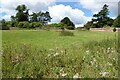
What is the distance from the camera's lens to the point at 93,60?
486 centimetres

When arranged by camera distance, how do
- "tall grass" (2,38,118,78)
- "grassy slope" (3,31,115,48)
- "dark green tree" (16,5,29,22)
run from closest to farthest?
1. "tall grass" (2,38,118,78)
2. "grassy slope" (3,31,115,48)
3. "dark green tree" (16,5,29,22)

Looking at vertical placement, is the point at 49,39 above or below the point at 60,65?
above

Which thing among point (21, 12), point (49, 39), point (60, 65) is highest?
point (21, 12)

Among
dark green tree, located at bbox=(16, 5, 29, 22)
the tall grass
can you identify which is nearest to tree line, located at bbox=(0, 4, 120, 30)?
dark green tree, located at bbox=(16, 5, 29, 22)

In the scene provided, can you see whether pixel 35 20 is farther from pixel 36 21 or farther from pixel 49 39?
pixel 49 39

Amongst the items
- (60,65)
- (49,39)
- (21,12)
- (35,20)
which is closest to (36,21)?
(35,20)

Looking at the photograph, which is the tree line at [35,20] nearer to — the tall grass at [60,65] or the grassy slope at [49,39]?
the grassy slope at [49,39]

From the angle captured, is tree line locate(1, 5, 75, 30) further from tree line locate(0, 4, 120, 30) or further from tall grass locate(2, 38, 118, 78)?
tall grass locate(2, 38, 118, 78)

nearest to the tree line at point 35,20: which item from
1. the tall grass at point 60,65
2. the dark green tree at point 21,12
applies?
the dark green tree at point 21,12

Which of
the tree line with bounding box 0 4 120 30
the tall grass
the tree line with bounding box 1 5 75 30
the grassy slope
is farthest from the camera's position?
the tree line with bounding box 1 5 75 30

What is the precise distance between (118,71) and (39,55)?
1813mm

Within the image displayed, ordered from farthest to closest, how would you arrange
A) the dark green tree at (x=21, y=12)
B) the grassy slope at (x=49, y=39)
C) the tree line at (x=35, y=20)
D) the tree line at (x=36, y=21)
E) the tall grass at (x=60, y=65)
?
1. the tree line at (x=36, y=21)
2. the tree line at (x=35, y=20)
3. the dark green tree at (x=21, y=12)
4. the grassy slope at (x=49, y=39)
5. the tall grass at (x=60, y=65)

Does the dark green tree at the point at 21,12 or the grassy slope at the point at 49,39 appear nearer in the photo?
Result: the grassy slope at the point at 49,39

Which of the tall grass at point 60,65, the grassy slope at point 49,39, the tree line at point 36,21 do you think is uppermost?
the tree line at point 36,21
